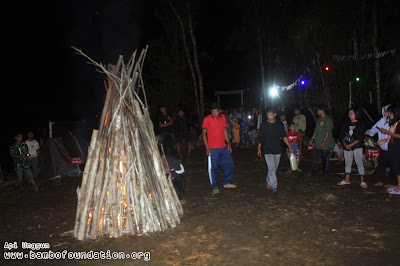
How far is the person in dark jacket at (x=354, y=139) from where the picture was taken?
23.2 ft

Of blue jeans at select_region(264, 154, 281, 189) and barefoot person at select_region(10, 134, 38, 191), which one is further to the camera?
barefoot person at select_region(10, 134, 38, 191)

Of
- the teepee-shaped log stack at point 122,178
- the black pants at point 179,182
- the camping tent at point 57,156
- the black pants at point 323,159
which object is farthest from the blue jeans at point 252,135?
the teepee-shaped log stack at point 122,178

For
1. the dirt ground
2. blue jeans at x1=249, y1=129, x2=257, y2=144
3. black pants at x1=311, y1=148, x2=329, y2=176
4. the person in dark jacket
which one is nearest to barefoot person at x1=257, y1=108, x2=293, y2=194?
the dirt ground

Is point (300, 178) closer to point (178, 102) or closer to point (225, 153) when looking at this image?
point (225, 153)

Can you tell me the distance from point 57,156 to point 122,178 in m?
6.31

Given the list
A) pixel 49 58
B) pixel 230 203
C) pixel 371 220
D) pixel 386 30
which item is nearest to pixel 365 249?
pixel 371 220

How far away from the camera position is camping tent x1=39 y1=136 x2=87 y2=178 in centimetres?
1020

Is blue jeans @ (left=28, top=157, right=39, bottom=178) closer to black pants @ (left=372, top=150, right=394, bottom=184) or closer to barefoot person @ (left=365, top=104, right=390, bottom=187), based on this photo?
barefoot person @ (left=365, top=104, right=390, bottom=187)

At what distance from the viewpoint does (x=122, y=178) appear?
500cm

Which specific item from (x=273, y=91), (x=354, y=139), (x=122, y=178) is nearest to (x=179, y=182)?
(x=122, y=178)

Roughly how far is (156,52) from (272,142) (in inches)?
627

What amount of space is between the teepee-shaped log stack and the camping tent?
578 cm

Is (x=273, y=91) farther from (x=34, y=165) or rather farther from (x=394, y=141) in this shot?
(x=34, y=165)

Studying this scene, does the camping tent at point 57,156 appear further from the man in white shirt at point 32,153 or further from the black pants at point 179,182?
the black pants at point 179,182
